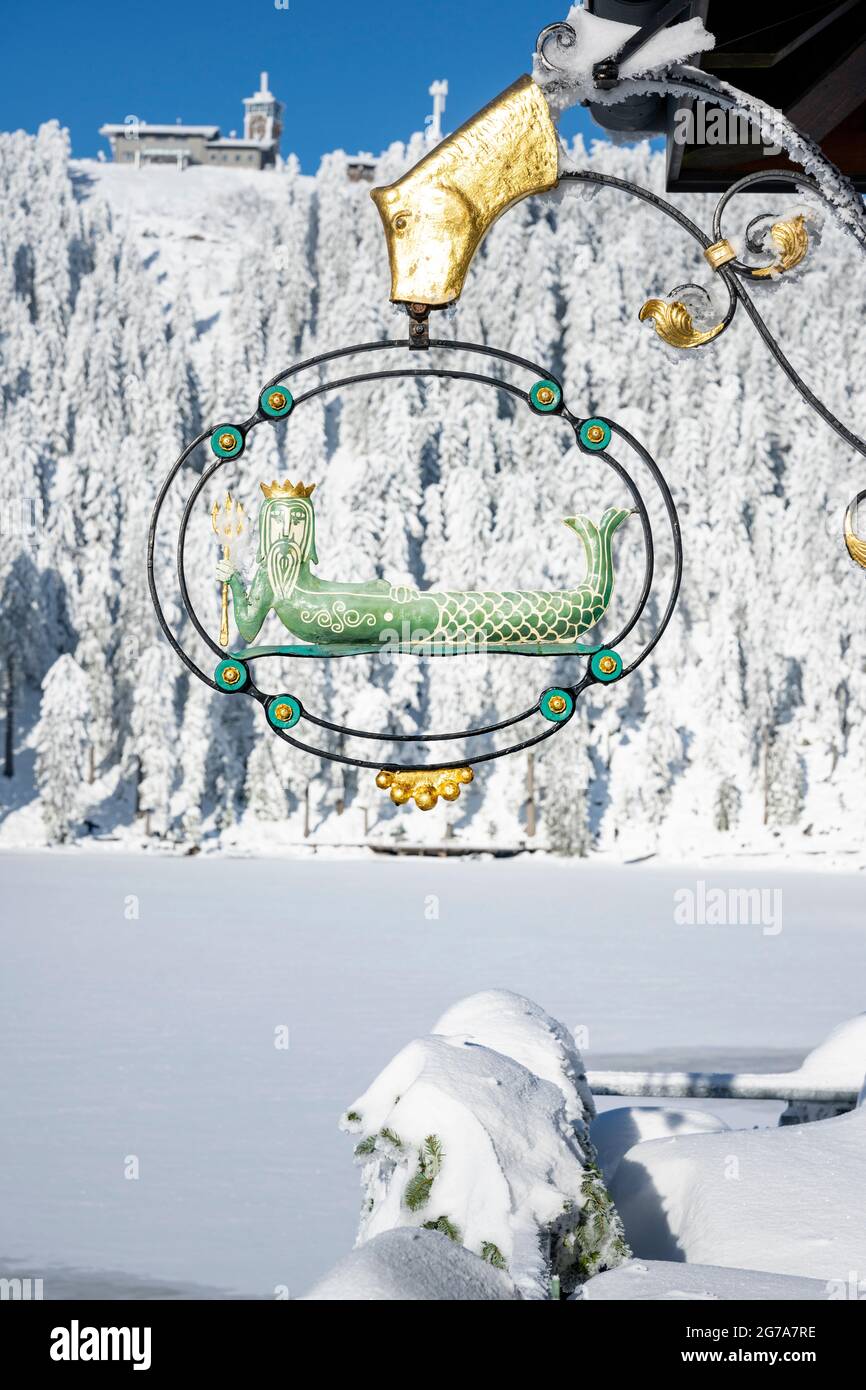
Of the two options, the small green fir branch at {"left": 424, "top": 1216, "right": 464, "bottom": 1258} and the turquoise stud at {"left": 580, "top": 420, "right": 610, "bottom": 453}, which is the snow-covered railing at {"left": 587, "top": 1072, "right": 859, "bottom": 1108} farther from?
the turquoise stud at {"left": 580, "top": 420, "right": 610, "bottom": 453}

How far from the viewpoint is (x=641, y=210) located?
248ft

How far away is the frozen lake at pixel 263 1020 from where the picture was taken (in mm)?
7070

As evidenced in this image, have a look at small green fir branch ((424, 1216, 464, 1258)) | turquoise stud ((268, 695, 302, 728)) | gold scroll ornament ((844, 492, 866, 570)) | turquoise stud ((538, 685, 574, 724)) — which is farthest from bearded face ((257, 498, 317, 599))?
small green fir branch ((424, 1216, 464, 1258))

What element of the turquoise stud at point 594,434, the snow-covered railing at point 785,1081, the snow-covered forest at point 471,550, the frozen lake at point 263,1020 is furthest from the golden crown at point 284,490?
the snow-covered forest at point 471,550

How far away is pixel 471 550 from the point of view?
50562 mm

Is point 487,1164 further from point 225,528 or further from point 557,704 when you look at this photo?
point 225,528

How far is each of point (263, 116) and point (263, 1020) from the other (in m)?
134

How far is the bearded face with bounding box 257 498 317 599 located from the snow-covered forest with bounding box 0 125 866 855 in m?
31.1

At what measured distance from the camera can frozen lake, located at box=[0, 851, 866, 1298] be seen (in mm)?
7070

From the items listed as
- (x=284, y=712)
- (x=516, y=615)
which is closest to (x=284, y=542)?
(x=284, y=712)

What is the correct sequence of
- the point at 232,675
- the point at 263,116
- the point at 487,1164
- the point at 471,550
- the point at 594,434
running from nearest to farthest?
the point at 232,675
the point at 594,434
the point at 487,1164
the point at 471,550
the point at 263,116

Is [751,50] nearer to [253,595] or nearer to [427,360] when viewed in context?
[253,595]
